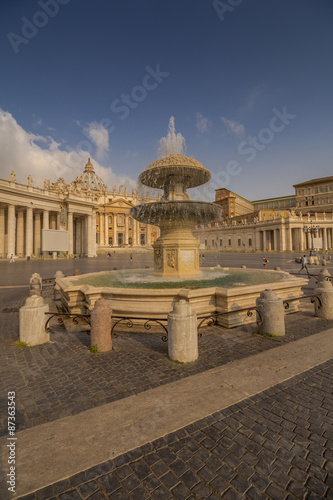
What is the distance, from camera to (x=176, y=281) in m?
9.55

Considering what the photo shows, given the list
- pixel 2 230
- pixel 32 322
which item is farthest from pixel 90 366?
pixel 2 230

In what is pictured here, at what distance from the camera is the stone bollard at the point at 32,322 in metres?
5.40

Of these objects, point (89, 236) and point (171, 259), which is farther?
point (89, 236)

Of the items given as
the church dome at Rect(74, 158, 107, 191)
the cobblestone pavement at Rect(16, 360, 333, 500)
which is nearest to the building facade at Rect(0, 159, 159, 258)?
the cobblestone pavement at Rect(16, 360, 333, 500)

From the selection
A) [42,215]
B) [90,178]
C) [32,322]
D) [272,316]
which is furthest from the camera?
[90,178]

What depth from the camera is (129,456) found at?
7.74 feet

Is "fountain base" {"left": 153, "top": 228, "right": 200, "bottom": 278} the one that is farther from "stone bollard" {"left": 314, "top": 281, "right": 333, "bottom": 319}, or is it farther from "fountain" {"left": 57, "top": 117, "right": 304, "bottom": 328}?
"stone bollard" {"left": 314, "top": 281, "right": 333, "bottom": 319}

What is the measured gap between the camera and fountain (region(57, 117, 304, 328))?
6.52 meters

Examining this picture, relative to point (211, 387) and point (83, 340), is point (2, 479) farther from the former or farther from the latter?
point (83, 340)

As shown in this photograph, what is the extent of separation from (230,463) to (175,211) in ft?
27.5

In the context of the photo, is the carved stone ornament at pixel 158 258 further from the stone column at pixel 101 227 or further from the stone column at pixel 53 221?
the stone column at pixel 101 227

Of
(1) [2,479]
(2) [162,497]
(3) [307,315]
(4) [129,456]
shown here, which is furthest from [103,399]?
(3) [307,315]

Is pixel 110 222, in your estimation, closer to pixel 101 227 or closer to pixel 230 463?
pixel 101 227

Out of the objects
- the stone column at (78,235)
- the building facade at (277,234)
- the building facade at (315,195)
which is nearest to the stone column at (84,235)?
the stone column at (78,235)
